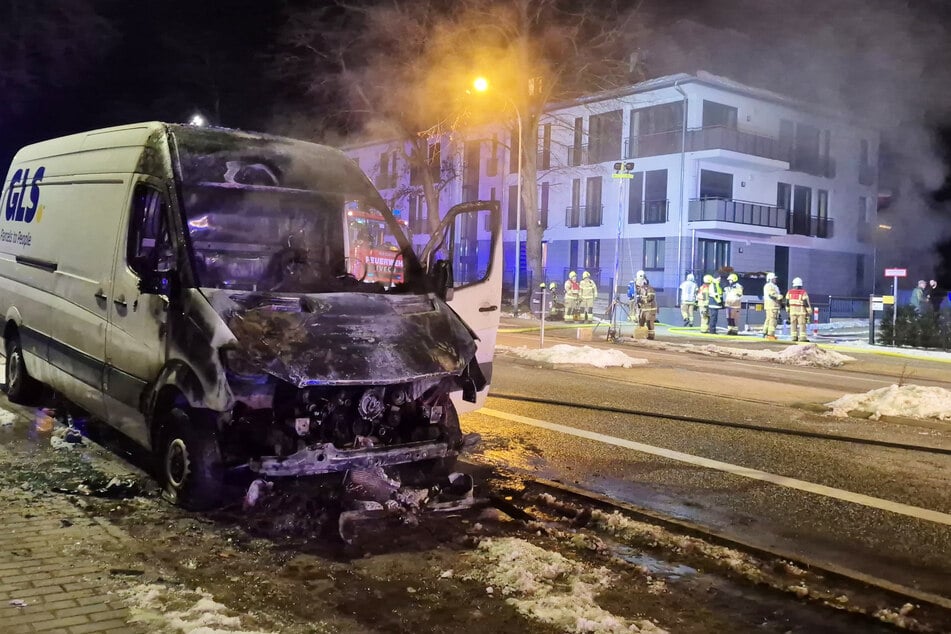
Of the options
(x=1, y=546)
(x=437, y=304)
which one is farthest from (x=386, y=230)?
(x=1, y=546)

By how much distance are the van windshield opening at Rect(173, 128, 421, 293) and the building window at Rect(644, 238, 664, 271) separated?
31.0 m

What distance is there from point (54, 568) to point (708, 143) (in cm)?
3333

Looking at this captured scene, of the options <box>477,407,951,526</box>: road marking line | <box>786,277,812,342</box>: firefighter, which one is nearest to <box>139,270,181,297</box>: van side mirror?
<box>477,407,951,526</box>: road marking line

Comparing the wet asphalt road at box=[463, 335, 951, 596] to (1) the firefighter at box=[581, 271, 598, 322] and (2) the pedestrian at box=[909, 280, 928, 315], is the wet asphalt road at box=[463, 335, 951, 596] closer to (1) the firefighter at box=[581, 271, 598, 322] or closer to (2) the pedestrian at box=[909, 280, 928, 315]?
(2) the pedestrian at box=[909, 280, 928, 315]

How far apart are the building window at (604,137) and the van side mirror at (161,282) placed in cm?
3414

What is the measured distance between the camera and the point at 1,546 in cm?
436

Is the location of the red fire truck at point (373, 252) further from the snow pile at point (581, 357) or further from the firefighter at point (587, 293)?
the firefighter at point (587, 293)

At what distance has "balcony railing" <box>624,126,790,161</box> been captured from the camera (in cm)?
3394

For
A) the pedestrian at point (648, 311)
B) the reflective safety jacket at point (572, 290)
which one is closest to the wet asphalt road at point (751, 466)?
the pedestrian at point (648, 311)

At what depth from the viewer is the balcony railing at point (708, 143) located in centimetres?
3394

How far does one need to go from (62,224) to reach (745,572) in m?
5.79

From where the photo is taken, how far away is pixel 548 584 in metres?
4.16

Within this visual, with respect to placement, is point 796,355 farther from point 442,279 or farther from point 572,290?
point 572,290

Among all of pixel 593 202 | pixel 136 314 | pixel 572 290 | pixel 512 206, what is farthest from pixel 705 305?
pixel 136 314
